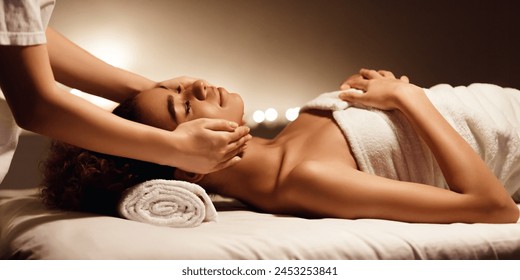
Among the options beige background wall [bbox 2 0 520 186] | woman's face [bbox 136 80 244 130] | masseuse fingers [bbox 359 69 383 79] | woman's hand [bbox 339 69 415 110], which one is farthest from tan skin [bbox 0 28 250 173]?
beige background wall [bbox 2 0 520 186]

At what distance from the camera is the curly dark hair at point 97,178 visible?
1.18 meters

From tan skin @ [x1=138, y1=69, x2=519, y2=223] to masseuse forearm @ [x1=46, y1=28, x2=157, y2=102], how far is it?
17 cm

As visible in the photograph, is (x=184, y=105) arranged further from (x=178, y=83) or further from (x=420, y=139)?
(x=420, y=139)

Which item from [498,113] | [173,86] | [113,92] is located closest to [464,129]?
[498,113]

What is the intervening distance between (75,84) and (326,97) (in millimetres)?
609

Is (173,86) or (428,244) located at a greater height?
(173,86)

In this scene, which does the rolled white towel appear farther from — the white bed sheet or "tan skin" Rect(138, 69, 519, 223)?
"tan skin" Rect(138, 69, 519, 223)

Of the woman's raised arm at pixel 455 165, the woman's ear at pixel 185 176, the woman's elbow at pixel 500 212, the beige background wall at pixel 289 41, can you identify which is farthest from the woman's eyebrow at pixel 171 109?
the beige background wall at pixel 289 41

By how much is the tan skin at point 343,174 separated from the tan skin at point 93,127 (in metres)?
0.15

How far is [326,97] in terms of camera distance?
1.46 m

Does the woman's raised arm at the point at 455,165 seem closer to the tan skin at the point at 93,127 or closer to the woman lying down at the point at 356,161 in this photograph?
the woman lying down at the point at 356,161

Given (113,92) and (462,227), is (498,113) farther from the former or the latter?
(113,92)

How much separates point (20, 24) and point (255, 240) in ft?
1.68

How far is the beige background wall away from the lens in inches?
80.9
